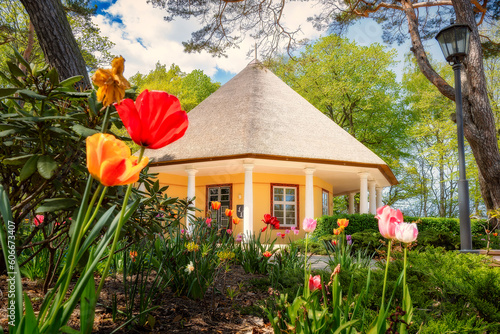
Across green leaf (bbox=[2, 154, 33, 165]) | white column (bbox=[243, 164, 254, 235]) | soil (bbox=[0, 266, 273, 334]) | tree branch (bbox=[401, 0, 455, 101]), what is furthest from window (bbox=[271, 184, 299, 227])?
green leaf (bbox=[2, 154, 33, 165])

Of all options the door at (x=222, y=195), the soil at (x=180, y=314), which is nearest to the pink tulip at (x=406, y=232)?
the soil at (x=180, y=314)

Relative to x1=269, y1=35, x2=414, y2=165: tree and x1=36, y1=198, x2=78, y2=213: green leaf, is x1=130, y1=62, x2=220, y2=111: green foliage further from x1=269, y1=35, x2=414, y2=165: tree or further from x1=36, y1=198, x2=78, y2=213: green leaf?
x1=36, y1=198, x2=78, y2=213: green leaf

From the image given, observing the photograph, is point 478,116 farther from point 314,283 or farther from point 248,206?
point 314,283

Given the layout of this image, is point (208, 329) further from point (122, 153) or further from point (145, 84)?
point (145, 84)

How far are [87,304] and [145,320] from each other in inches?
52.5

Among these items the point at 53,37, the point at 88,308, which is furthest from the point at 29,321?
the point at 53,37

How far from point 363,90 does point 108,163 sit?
79.6 feet

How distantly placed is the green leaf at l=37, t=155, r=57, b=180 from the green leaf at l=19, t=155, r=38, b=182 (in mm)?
33

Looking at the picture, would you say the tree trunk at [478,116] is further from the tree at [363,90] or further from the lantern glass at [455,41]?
the tree at [363,90]

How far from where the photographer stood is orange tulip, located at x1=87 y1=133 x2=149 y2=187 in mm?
898

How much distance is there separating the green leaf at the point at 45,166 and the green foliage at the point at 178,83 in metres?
21.1

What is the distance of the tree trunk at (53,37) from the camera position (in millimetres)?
3799

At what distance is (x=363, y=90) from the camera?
23125 mm

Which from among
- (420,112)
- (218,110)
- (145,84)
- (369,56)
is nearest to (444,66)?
(420,112)
